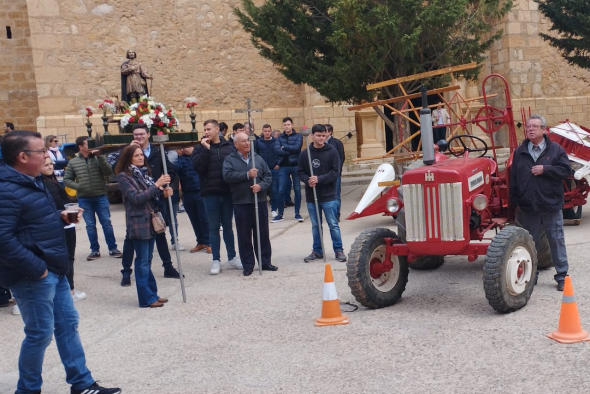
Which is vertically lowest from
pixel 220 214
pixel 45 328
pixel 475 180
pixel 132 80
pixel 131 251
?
pixel 131 251

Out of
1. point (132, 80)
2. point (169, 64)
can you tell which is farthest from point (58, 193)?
point (169, 64)

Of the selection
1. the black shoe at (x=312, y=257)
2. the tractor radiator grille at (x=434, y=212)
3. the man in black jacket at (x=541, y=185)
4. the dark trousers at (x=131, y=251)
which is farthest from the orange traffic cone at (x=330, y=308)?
the black shoe at (x=312, y=257)

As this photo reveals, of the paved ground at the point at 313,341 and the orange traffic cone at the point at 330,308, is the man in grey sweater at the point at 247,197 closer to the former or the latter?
the paved ground at the point at 313,341

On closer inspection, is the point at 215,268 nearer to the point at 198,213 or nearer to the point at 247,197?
the point at 247,197

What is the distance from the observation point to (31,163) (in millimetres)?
4141

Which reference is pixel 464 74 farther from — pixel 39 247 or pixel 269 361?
pixel 39 247

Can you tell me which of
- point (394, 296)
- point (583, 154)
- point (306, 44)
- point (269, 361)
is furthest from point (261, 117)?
point (269, 361)

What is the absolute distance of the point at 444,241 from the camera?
19.6 feet

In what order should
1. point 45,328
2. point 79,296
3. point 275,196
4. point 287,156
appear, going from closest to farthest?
point 45,328, point 79,296, point 275,196, point 287,156

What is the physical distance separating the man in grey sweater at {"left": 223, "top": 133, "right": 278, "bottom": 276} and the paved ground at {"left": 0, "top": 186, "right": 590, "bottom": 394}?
0.37m

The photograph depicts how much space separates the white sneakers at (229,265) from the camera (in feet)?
27.2

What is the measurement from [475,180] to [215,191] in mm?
3462

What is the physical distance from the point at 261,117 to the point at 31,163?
16.0 meters

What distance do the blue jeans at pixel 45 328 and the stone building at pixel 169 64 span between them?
1423cm
